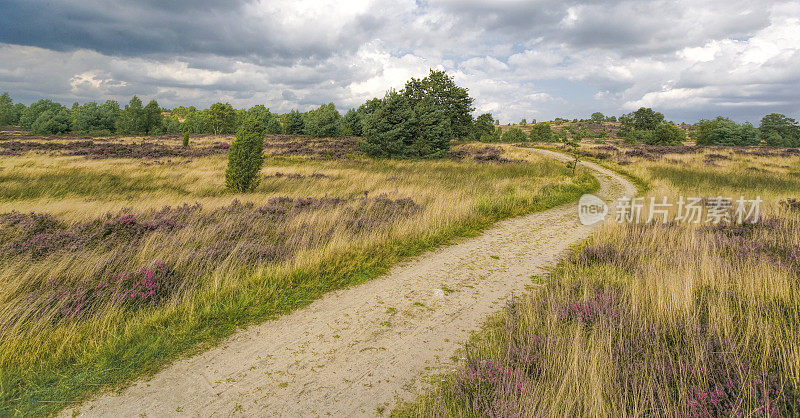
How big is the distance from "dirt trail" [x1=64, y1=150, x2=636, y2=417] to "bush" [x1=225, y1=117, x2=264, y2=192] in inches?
402

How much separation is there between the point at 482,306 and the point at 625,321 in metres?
1.94

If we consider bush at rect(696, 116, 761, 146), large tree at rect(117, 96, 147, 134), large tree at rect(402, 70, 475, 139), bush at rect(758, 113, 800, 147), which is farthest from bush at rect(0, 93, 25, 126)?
bush at rect(758, 113, 800, 147)

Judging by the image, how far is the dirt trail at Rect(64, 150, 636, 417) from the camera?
325 centimetres

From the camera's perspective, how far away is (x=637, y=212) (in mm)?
11484

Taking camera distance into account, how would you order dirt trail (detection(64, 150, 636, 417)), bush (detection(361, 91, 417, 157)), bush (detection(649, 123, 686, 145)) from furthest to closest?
bush (detection(649, 123, 686, 145)) < bush (detection(361, 91, 417, 157)) < dirt trail (detection(64, 150, 636, 417))

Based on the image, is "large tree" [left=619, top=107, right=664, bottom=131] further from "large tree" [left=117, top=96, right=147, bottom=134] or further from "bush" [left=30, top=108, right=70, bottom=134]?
"bush" [left=30, top=108, right=70, bottom=134]

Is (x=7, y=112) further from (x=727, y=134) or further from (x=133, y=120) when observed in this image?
(x=727, y=134)

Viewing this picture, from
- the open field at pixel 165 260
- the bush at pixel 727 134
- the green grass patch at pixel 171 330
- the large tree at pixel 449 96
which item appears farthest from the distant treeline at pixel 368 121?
the bush at pixel 727 134

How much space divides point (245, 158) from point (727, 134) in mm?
71933

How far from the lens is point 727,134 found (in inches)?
2048

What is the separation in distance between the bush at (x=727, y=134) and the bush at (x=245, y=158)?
69.7 meters

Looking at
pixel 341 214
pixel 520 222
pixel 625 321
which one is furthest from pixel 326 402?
pixel 520 222

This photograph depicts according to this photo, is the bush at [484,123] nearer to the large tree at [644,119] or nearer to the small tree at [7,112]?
the large tree at [644,119]

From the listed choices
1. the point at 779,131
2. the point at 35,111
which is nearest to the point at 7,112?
the point at 35,111
